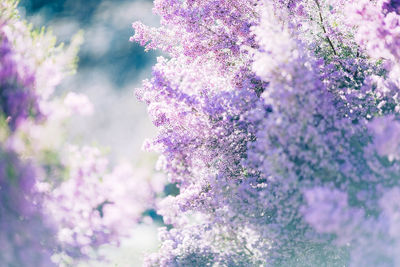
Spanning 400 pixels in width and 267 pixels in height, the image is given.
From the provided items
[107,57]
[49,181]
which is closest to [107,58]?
[107,57]

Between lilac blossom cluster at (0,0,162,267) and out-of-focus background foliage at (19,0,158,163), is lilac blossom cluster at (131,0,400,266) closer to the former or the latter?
lilac blossom cluster at (0,0,162,267)

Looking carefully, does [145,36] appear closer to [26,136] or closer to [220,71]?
[220,71]

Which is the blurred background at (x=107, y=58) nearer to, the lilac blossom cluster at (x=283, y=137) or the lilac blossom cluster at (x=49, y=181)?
the lilac blossom cluster at (x=283, y=137)

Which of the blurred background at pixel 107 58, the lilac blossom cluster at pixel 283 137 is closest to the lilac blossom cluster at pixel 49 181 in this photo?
the lilac blossom cluster at pixel 283 137

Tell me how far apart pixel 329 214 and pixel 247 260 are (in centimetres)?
153

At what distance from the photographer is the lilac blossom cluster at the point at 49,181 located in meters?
2.87

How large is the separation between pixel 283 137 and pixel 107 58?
7234 millimetres

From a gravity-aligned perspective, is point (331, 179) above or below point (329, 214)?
above

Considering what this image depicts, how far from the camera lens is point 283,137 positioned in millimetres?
3062

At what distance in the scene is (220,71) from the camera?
550 cm

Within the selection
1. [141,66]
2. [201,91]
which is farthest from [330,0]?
[141,66]

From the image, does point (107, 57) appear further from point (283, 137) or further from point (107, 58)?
point (283, 137)

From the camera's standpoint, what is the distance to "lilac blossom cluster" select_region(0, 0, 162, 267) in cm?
287

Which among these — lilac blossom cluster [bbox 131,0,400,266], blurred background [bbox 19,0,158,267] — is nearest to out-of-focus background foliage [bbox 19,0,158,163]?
blurred background [bbox 19,0,158,267]
